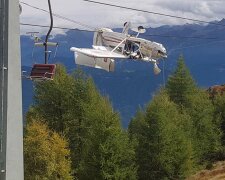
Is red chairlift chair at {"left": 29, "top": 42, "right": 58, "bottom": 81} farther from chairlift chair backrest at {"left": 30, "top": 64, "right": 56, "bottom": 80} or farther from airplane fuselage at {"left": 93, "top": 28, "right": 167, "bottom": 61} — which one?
airplane fuselage at {"left": 93, "top": 28, "right": 167, "bottom": 61}

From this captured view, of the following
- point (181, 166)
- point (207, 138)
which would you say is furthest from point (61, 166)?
point (207, 138)

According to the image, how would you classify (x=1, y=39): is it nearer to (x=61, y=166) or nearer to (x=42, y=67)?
(x=42, y=67)

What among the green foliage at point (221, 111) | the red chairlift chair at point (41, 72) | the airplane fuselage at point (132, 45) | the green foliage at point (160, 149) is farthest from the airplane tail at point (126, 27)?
the green foliage at point (221, 111)

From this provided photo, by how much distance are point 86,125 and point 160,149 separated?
8.58 m

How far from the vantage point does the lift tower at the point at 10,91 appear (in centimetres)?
691

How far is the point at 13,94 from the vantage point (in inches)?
276

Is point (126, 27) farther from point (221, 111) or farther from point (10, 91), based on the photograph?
point (221, 111)

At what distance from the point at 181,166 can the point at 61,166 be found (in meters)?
14.5

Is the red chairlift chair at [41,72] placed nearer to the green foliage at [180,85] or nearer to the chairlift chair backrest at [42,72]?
the chairlift chair backrest at [42,72]

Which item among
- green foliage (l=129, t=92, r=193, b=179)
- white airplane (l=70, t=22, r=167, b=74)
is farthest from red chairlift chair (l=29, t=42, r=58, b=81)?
green foliage (l=129, t=92, r=193, b=179)

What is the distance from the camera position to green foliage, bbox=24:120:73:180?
4466cm

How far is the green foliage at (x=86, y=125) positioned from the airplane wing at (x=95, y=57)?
2674 cm

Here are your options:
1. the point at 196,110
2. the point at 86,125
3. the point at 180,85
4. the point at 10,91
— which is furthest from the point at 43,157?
the point at 10,91

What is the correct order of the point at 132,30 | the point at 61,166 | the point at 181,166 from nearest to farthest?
the point at 132,30
the point at 61,166
the point at 181,166
